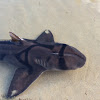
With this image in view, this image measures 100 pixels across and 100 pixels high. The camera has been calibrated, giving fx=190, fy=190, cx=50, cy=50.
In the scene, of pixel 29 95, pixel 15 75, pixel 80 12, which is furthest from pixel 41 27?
pixel 29 95

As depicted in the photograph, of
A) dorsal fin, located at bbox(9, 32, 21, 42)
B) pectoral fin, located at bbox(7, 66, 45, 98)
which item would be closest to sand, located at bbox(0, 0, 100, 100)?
pectoral fin, located at bbox(7, 66, 45, 98)

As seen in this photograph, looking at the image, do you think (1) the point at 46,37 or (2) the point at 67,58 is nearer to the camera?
(2) the point at 67,58

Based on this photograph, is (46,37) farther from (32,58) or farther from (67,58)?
(67,58)

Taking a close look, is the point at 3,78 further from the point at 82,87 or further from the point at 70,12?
the point at 70,12

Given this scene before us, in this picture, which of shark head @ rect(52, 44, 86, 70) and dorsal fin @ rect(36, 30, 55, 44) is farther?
dorsal fin @ rect(36, 30, 55, 44)

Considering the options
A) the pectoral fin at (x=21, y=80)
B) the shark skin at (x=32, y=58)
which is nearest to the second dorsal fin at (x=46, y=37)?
the shark skin at (x=32, y=58)

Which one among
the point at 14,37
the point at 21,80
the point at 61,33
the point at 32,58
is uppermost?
the point at 14,37

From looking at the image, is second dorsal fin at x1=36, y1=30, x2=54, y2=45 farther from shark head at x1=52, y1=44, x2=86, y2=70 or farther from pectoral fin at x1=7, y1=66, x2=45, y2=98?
pectoral fin at x1=7, y1=66, x2=45, y2=98

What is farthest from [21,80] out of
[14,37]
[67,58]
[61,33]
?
[61,33]
